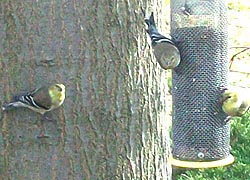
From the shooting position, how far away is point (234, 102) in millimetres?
2775

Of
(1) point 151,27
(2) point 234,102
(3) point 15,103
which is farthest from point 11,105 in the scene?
(2) point 234,102

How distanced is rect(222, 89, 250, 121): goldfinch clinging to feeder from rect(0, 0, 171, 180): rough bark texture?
2.38 ft

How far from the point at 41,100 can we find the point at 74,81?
13cm

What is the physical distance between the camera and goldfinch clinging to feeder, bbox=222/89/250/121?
274 cm

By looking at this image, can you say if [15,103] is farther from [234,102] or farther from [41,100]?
[234,102]

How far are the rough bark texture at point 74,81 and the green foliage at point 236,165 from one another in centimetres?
172

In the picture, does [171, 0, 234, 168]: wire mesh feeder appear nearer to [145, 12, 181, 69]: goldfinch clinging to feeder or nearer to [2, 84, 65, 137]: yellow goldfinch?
[145, 12, 181, 69]: goldfinch clinging to feeder

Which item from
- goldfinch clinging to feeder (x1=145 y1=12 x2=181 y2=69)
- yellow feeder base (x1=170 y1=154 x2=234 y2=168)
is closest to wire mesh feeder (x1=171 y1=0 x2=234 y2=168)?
yellow feeder base (x1=170 y1=154 x2=234 y2=168)

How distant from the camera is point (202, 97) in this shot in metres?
2.88

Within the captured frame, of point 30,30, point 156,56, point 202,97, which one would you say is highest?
point 30,30

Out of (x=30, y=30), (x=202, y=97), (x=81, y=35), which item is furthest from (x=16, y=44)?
(x=202, y=97)

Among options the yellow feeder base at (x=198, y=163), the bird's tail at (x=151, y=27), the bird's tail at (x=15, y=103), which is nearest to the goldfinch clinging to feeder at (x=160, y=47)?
the bird's tail at (x=151, y=27)

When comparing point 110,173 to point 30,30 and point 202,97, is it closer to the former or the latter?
point 30,30

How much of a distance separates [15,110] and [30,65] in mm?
145
